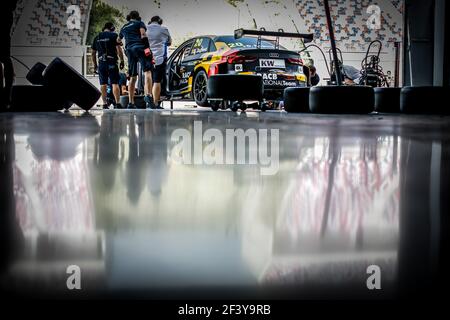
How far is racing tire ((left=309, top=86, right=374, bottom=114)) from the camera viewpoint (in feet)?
18.1

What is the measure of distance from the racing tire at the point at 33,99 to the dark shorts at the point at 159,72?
5.31ft

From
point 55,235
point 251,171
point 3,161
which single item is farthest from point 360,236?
point 3,161

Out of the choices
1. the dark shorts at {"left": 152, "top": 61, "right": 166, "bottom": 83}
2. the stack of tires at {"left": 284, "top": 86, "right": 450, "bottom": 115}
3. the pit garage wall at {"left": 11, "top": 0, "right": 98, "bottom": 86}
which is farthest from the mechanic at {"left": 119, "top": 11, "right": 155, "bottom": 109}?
the pit garage wall at {"left": 11, "top": 0, "right": 98, "bottom": 86}

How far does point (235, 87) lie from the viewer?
6539mm

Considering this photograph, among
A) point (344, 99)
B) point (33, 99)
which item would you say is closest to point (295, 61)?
point (344, 99)

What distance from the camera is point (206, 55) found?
7262 mm

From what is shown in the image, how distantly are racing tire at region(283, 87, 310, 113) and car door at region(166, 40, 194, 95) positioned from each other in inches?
74.7

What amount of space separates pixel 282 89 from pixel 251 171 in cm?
580

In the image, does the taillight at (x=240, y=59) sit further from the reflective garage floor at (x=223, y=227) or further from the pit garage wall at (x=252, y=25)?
the pit garage wall at (x=252, y=25)

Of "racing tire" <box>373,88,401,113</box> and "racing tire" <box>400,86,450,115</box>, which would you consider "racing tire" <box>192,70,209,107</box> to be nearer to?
"racing tire" <box>373,88,401,113</box>

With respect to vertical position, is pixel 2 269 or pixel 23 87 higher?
pixel 23 87

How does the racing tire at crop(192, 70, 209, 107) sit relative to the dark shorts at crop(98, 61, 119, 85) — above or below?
below

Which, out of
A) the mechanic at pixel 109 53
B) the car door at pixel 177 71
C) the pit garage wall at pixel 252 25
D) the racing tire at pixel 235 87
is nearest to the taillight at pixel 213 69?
the racing tire at pixel 235 87

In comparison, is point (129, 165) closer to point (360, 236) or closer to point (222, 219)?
point (222, 219)
